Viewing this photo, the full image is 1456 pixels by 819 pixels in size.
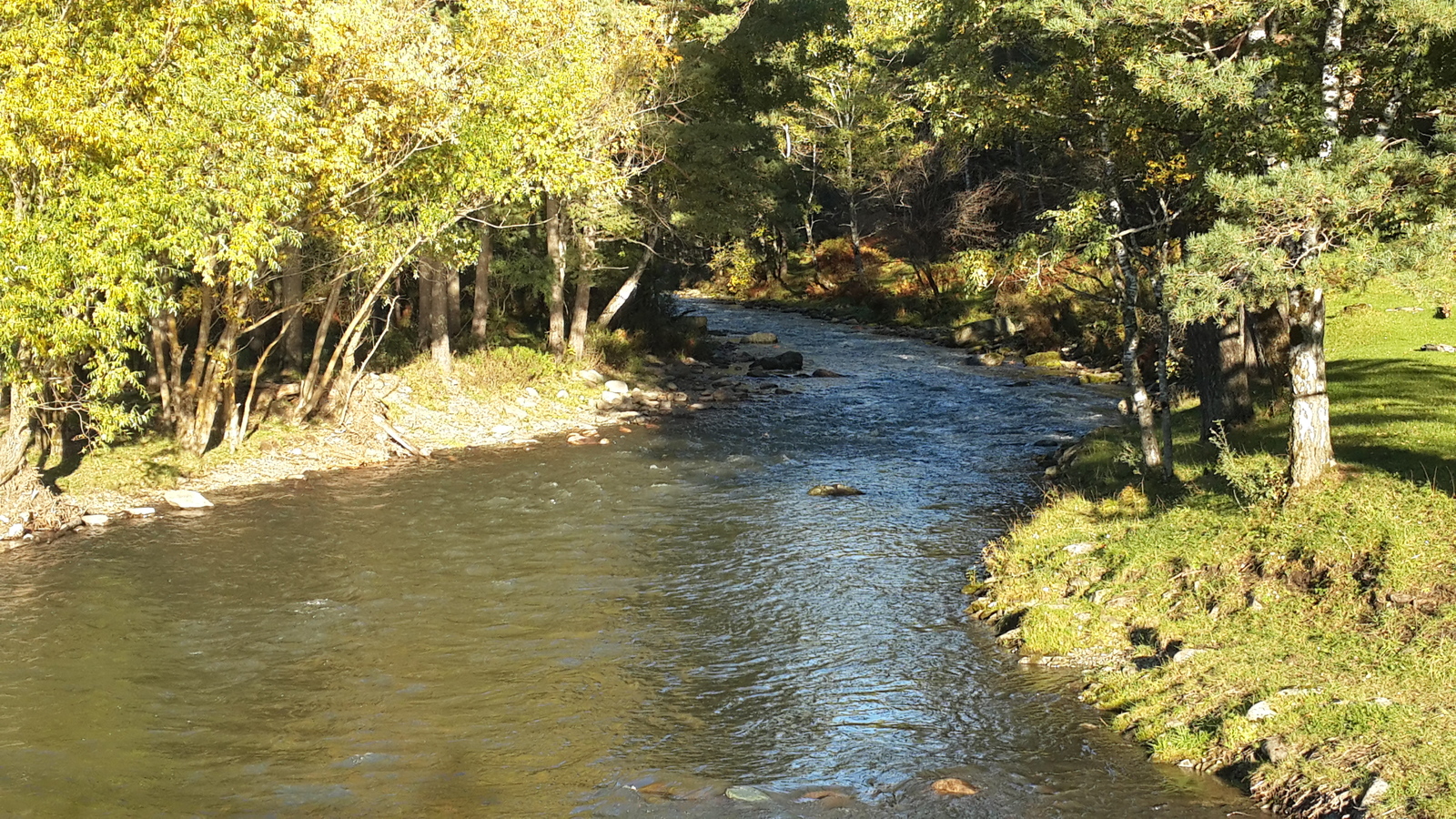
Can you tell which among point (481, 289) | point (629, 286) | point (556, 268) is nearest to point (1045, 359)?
point (629, 286)

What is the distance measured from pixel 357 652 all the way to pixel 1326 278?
434 inches

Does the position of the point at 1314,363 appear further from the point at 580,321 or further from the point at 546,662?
the point at 580,321

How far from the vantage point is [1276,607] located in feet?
39.7

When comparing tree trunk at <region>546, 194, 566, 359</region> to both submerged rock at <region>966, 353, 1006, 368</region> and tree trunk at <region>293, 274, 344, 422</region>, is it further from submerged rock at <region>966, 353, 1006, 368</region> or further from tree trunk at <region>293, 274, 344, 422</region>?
submerged rock at <region>966, 353, 1006, 368</region>

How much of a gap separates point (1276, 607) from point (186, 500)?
16.8 meters

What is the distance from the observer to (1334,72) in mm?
12977

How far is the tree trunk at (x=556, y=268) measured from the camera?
102 ft

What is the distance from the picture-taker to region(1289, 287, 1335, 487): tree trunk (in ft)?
43.9

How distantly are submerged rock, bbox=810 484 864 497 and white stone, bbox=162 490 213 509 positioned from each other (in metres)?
10.5

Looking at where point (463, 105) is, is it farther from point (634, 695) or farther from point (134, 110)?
point (634, 695)

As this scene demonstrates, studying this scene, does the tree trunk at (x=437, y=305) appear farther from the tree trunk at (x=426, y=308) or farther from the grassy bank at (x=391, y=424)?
the grassy bank at (x=391, y=424)

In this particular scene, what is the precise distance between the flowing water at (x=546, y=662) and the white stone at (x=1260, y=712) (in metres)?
0.83

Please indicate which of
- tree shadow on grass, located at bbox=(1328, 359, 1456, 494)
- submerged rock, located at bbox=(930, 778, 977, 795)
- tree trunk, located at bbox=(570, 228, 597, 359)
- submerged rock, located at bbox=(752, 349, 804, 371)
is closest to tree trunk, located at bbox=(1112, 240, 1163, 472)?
tree shadow on grass, located at bbox=(1328, 359, 1456, 494)

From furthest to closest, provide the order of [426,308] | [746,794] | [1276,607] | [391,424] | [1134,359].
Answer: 1. [426,308]
2. [391,424]
3. [1134,359]
4. [1276,607]
5. [746,794]
